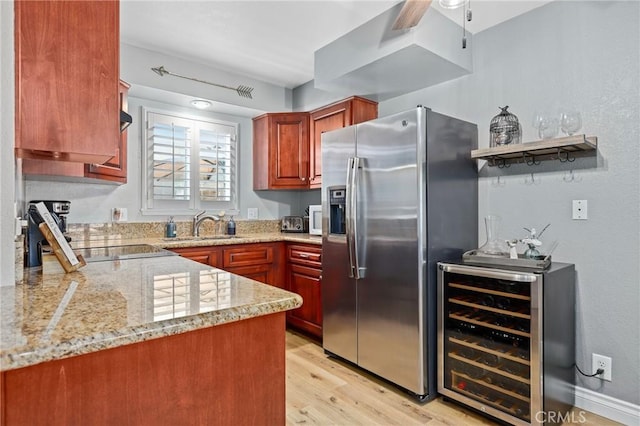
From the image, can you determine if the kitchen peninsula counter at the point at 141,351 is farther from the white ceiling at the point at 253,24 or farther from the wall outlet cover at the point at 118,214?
the wall outlet cover at the point at 118,214

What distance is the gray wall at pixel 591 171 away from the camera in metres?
2.05

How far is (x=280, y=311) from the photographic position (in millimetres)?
1044

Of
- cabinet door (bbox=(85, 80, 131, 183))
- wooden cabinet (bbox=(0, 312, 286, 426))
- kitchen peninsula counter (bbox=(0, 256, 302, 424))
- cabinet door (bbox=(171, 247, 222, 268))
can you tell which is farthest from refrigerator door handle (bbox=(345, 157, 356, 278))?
cabinet door (bbox=(85, 80, 131, 183))

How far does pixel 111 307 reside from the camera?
37.5 inches

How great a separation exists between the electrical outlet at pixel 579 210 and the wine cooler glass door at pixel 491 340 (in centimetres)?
67

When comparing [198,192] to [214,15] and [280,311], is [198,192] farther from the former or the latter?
[280,311]

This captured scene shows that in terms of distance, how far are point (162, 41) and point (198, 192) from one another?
4.64 ft

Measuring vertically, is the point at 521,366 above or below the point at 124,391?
below

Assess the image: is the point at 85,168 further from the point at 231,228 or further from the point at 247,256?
the point at 231,228

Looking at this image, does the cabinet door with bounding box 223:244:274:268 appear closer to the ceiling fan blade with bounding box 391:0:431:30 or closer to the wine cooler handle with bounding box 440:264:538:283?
the wine cooler handle with bounding box 440:264:538:283

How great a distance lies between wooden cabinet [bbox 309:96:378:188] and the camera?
3344 millimetres

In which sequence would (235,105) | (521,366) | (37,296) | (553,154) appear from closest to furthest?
(37,296), (521,366), (553,154), (235,105)

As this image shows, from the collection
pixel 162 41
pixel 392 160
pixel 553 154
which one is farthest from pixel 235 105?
pixel 553 154

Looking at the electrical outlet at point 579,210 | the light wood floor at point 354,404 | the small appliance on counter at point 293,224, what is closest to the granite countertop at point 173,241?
the small appliance on counter at point 293,224
